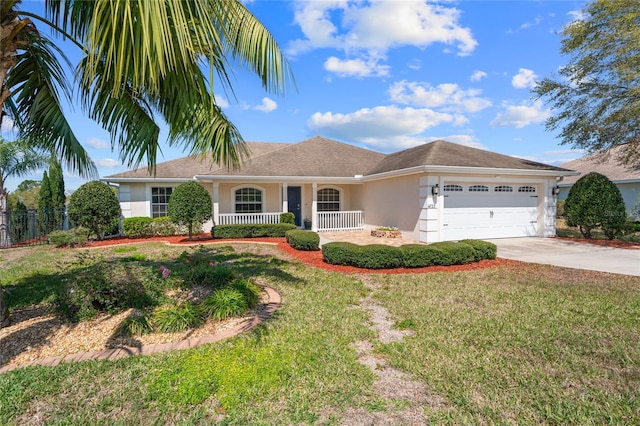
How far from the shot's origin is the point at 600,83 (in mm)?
14086

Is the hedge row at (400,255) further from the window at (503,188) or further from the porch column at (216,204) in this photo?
the porch column at (216,204)

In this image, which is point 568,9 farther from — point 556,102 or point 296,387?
point 296,387

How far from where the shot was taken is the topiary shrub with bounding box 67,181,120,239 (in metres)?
12.5

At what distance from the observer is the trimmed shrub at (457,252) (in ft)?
27.1

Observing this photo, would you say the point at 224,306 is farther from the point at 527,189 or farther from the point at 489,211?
the point at 527,189

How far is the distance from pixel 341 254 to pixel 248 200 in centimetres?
926

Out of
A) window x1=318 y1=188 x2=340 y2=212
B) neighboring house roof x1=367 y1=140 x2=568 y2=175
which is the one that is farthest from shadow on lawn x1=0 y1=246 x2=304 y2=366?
window x1=318 y1=188 x2=340 y2=212

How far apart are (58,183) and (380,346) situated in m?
22.3

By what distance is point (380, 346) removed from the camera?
3.81 m

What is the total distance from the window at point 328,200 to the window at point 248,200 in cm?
336

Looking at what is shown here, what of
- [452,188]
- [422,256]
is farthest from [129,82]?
[452,188]

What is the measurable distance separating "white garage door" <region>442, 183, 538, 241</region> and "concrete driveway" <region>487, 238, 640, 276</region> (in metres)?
0.90

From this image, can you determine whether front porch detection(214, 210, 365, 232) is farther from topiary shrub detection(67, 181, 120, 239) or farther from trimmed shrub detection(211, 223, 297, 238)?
topiary shrub detection(67, 181, 120, 239)

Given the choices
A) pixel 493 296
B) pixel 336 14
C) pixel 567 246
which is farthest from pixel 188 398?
pixel 567 246
